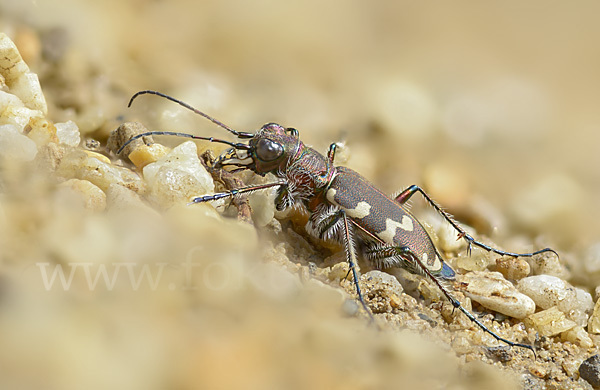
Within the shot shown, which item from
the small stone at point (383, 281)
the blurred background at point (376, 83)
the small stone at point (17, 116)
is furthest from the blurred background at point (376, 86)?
the small stone at point (383, 281)

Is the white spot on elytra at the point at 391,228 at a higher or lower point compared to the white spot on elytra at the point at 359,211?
lower

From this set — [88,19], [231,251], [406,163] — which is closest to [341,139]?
[406,163]

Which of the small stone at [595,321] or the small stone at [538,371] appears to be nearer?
the small stone at [538,371]

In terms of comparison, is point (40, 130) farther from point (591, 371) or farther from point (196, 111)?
point (591, 371)

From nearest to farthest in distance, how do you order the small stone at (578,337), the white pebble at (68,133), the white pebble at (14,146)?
the white pebble at (14,146), the small stone at (578,337), the white pebble at (68,133)

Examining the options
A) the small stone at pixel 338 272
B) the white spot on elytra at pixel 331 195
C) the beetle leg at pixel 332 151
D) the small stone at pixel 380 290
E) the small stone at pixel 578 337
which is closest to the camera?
the small stone at pixel 380 290

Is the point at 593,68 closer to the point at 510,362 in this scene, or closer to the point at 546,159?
the point at 546,159

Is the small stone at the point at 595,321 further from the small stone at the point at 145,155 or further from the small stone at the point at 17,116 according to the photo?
the small stone at the point at 17,116
